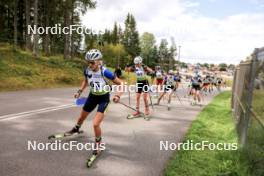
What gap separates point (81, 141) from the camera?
6.99m

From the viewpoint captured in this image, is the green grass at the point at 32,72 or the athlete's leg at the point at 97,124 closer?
the athlete's leg at the point at 97,124

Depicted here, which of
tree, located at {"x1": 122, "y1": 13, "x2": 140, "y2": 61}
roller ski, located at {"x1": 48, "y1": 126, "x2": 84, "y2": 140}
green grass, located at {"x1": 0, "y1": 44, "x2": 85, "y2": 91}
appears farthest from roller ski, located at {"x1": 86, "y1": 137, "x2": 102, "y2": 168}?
tree, located at {"x1": 122, "y1": 13, "x2": 140, "y2": 61}

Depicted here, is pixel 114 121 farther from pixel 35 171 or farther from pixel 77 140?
pixel 35 171

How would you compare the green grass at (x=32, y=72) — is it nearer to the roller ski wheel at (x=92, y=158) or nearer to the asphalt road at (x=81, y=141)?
the asphalt road at (x=81, y=141)

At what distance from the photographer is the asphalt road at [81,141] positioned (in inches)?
202

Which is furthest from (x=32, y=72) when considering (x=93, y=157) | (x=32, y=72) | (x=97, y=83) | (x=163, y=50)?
(x=163, y=50)

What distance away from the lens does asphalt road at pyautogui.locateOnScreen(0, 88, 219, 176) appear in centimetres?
512

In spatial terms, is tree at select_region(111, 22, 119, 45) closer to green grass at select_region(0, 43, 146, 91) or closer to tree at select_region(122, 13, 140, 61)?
tree at select_region(122, 13, 140, 61)

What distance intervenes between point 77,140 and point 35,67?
20.5 m

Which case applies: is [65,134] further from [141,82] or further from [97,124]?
[141,82]
